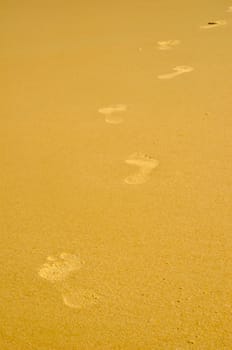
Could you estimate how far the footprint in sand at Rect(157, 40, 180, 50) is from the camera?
3.05 meters

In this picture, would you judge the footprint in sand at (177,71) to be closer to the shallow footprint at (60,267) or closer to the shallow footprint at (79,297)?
the shallow footprint at (60,267)

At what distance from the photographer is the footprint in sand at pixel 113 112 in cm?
225

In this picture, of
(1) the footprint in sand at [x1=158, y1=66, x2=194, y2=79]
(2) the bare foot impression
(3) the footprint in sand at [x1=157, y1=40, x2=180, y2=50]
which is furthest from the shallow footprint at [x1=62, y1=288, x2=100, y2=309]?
(3) the footprint in sand at [x1=157, y1=40, x2=180, y2=50]

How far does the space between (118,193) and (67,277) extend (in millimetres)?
417

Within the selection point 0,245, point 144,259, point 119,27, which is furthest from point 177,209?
point 119,27

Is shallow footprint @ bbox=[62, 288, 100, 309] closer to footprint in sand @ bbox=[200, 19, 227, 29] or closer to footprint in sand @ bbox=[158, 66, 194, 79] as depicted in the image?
footprint in sand @ bbox=[158, 66, 194, 79]

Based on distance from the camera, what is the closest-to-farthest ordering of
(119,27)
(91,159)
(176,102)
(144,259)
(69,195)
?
(144,259) < (69,195) < (91,159) < (176,102) < (119,27)

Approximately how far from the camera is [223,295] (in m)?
1.30

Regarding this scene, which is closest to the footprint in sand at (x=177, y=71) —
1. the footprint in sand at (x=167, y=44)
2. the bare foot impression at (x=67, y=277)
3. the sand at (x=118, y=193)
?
the sand at (x=118, y=193)

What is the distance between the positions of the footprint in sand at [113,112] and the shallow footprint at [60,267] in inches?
34.2

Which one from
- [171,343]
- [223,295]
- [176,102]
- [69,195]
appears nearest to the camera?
[171,343]

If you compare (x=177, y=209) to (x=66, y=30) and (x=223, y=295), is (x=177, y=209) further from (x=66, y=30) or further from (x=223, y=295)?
(x=66, y=30)

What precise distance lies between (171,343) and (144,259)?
0.28m

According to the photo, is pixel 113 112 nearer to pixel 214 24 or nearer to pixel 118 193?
pixel 118 193
